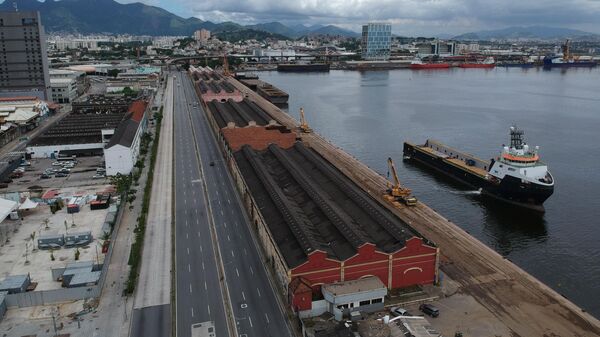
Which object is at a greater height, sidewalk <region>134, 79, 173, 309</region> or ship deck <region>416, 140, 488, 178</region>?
ship deck <region>416, 140, 488, 178</region>

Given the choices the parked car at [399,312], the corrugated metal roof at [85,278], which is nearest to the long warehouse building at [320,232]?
the parked car at [399,312]

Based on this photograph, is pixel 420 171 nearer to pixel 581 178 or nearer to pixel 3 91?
pixel 581 178

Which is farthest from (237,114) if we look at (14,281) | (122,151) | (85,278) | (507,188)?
(14,281)

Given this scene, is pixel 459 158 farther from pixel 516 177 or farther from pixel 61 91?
pixel 61 91

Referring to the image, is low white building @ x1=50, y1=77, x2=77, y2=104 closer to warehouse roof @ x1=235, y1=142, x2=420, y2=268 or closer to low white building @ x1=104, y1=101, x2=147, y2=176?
low white building @ x1=104, y1=101, x2=147, y2=176

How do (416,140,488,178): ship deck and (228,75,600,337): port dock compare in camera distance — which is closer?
(228,75,600,337): port dock

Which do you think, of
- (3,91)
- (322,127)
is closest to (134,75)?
(3,91)

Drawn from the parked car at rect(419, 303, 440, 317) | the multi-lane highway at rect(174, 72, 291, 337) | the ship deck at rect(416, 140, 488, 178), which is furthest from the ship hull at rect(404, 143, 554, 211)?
the multi-lane highway at rect(174, 72, 291, 337)

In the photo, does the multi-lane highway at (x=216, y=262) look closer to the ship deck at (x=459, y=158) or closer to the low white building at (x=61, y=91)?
the ship deck at (x=459, y=158)
